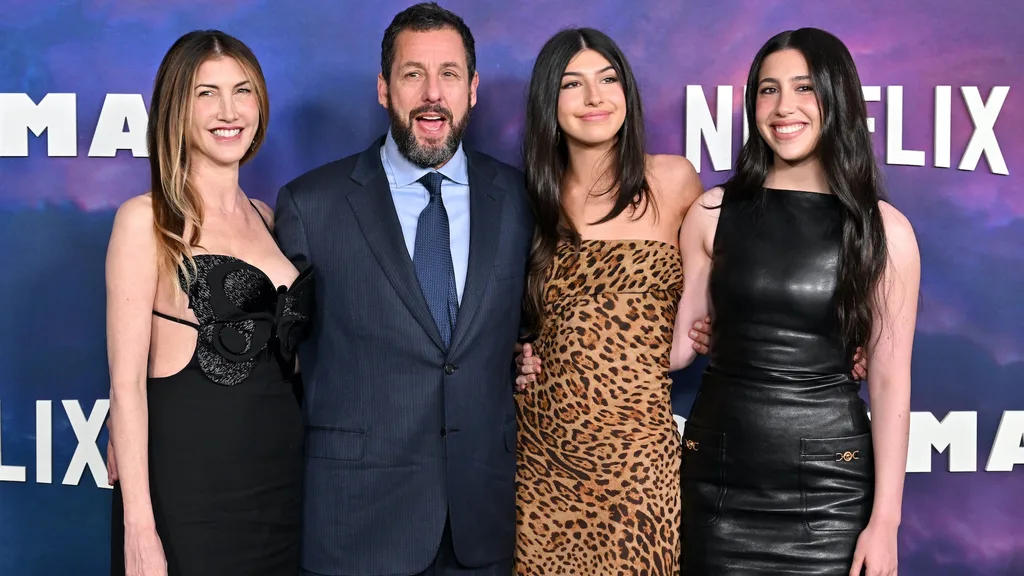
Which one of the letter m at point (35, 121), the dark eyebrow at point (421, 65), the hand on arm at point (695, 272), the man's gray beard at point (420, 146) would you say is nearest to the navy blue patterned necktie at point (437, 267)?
the man's gray beard at point (420, 146)

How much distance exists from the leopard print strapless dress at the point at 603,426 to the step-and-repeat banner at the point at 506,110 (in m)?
0.96

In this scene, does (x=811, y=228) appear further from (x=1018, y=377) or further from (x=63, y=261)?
(x=63, y=261)

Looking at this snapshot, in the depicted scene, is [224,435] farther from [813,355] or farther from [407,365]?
[813,355]

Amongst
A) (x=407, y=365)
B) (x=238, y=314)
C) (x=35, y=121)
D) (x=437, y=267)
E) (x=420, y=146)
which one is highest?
(x=35, y=121)

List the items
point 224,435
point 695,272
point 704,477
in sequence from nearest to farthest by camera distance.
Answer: point 224,435 → point 704,477 → point 695,272

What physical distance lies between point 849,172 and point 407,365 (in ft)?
3.88

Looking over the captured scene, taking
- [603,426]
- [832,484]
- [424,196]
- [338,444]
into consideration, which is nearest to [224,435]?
[338,444]

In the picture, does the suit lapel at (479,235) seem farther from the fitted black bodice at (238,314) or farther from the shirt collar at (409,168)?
the fitted black bodice at (238,314)

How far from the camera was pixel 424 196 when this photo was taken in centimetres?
242

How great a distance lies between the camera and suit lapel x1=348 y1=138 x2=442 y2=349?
2240 mm

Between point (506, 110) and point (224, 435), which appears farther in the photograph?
point (506, 110)

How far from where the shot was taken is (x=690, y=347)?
8.77 ft

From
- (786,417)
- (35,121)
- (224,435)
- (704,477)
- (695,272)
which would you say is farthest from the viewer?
(35,121)

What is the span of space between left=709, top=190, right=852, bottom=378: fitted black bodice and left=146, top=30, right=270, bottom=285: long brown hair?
1.32m
